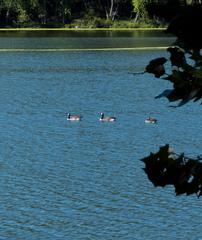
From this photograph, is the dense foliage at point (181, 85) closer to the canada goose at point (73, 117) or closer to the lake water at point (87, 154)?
the lake water at point (87, 154)

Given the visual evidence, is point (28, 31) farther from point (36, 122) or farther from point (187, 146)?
point (187, 146)

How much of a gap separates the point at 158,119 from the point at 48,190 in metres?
16.4

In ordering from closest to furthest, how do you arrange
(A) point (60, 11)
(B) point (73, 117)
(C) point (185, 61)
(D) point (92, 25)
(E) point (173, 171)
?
(C) point (185, 61), (E) point (173, 171), (B) point (73, 117), (D) point (92, 25), (A) point (60, 11)

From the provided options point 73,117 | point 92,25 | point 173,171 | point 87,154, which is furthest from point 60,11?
point 173,171

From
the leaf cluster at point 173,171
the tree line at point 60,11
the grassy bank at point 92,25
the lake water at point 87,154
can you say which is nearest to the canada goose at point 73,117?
the lake water at point 87,154

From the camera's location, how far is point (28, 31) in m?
128

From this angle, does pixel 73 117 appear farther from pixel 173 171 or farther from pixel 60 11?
pixel 60 11

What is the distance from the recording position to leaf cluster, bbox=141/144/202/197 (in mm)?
4039

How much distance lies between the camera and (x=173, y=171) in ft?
13.4

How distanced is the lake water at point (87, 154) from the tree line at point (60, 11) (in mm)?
65144

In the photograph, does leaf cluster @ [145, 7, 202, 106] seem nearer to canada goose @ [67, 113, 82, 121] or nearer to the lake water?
the lake water

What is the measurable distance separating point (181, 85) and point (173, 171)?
42 cm

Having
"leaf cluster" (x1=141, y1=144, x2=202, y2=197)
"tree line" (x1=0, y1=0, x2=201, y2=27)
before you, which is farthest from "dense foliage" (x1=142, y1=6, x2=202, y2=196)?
"tree line" (x1=0, y1=0, x2=201, y2=27)

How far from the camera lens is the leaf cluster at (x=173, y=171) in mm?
4039
